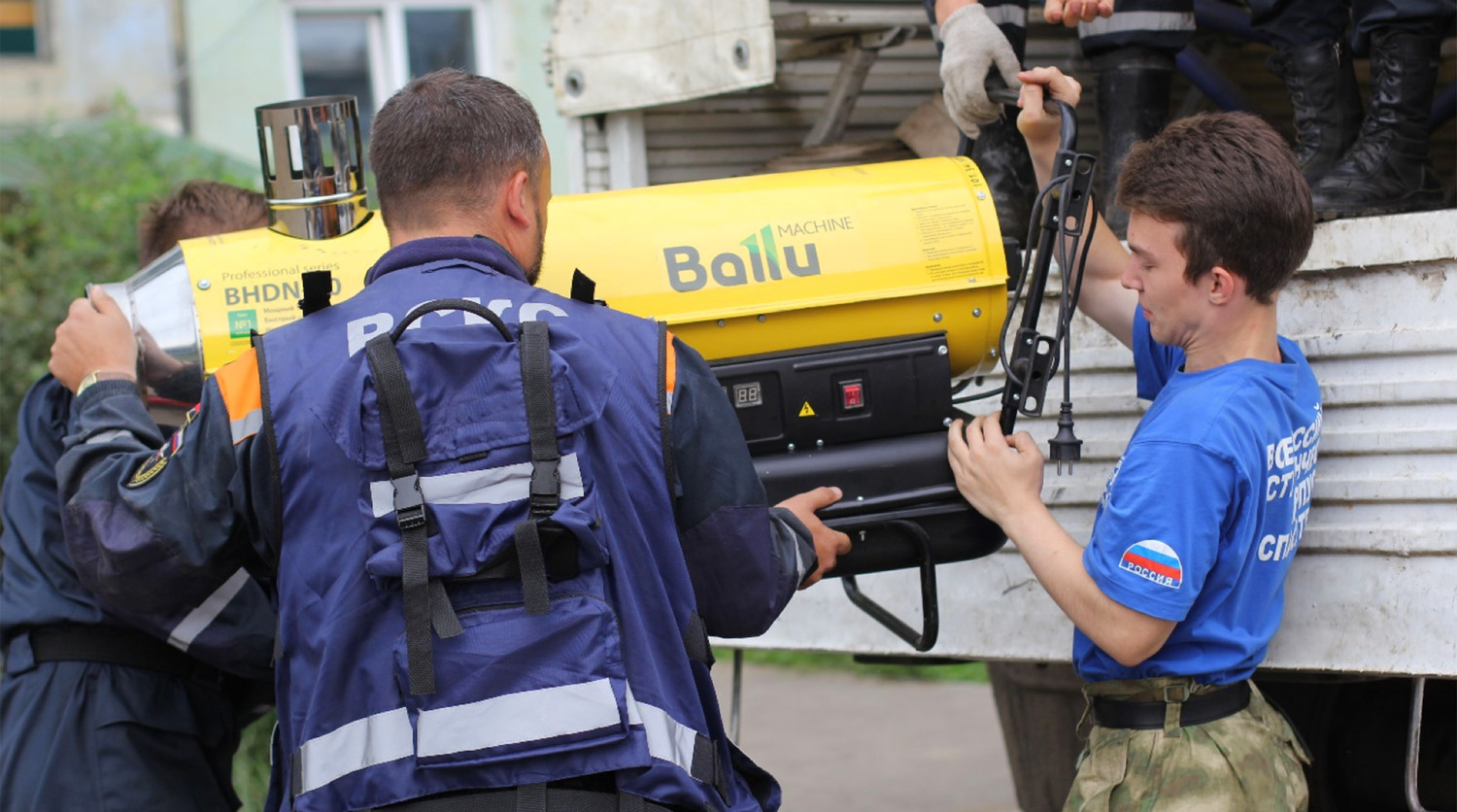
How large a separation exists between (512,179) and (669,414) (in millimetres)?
387

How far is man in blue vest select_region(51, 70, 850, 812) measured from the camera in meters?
1.77

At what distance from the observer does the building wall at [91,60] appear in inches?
414

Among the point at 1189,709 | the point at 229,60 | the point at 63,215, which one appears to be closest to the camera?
the point at 1189,709

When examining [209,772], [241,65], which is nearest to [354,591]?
[209,772]

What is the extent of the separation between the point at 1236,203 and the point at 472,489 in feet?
3.76

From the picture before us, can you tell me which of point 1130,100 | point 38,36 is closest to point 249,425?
point 1130,100

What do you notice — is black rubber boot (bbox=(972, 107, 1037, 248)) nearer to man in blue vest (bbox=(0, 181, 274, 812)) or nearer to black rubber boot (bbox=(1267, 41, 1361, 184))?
black rubber boot (bbox=(1267, 41, 1361, 184))

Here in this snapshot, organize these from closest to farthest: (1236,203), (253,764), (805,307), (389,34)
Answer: (1236,203) < (805,307) < (253,764) < (389,34)

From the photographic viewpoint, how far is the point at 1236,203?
2.14m

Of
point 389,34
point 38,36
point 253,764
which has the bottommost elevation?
point 253,764

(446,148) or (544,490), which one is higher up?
(446,148)

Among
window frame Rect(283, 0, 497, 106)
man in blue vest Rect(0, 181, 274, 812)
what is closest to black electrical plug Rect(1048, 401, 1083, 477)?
man in blue vest Rect(0, 181, 274, 812)

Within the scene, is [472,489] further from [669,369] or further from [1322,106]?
[1322,106]

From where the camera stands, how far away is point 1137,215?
2232 millimetres
